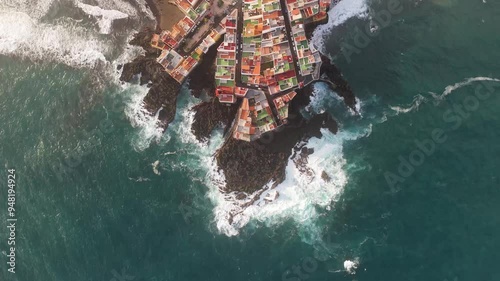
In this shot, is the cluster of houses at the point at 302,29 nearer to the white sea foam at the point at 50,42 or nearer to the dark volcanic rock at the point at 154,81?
the dark volcanic rock at the point at 154,81

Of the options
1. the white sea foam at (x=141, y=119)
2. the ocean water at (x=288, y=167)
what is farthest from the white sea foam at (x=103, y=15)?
the white sea foam at (x=141, y=119)

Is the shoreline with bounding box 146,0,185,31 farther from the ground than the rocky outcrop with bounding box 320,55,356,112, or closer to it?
farther from the ground

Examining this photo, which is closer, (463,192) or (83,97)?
(463,192)

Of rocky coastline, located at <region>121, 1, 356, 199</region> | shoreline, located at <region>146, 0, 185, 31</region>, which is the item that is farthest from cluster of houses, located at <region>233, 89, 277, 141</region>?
shoreline, located at <region>146, 0, 185, 31</region>

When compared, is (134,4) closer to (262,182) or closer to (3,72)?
(3,72)

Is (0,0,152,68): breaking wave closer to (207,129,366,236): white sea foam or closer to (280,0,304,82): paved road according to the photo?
(280,0,304,82): paved road

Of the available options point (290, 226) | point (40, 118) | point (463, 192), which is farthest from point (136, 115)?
point (463, 192)
